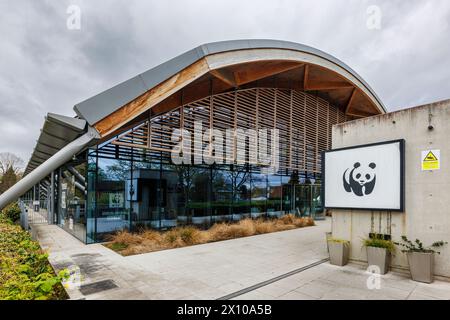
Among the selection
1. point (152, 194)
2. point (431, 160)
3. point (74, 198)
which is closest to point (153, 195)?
point (152, 194)

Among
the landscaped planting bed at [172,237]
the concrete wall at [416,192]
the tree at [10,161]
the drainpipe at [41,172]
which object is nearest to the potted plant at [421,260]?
the concrete wall at [416,192]

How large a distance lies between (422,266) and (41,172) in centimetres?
1096

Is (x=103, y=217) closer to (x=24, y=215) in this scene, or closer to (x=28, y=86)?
(x=24, y=215)

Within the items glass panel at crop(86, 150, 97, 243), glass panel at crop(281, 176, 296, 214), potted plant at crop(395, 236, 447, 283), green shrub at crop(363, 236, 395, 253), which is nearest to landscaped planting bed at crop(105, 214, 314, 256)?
glass panel at crop(86, 150, 97, 243)

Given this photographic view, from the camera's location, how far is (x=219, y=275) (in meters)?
6.03

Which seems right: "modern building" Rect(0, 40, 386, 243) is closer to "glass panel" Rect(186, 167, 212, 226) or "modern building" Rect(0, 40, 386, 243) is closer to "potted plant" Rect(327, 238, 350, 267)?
"glass panel" Rect(186, 167, 212, 226)

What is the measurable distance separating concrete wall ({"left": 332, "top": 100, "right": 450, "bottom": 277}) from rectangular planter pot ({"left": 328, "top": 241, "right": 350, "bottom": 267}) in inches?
12.6

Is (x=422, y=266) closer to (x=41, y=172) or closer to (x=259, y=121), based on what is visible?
(x=259, y=121)

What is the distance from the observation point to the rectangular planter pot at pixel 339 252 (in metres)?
6.95

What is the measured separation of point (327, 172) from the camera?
809cm

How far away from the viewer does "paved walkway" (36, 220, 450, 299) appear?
16.1 feet

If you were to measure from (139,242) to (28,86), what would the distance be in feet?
47.6

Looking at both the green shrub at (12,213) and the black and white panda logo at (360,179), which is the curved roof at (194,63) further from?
the green shrub at (12,213)
